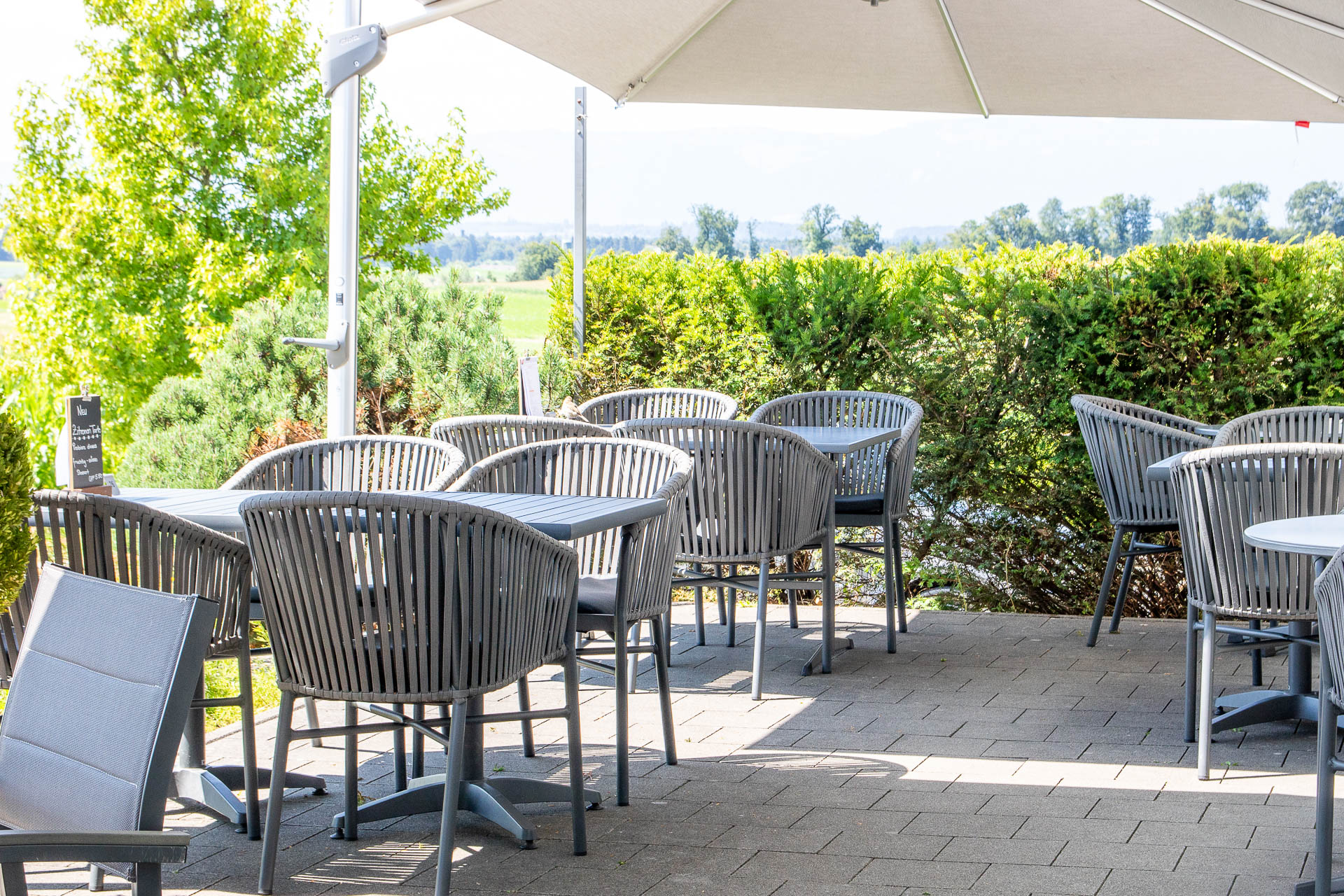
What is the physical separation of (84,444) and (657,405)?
10.8 feet

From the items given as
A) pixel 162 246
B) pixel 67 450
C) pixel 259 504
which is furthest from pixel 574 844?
pixel 162 246

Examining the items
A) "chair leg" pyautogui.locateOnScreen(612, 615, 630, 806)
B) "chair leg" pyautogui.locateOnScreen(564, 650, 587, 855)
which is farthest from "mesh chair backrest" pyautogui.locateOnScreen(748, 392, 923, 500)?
"chair leg" pyautogui.locateOnScreen(564, 650, 587, 855)

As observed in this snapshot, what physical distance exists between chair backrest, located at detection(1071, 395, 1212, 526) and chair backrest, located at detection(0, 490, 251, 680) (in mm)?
3476

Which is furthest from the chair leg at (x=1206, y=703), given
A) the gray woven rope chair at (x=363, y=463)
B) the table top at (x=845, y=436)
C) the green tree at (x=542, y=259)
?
the green tree at (x=542, y=259)

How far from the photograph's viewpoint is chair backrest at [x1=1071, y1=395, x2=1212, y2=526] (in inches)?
200

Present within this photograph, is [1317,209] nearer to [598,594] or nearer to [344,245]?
[344,245]

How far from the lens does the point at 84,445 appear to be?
3.22m

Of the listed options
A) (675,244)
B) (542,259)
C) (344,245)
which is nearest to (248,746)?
(344,245)

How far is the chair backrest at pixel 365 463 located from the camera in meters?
4.17

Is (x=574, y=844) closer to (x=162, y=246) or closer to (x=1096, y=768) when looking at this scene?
(x=1096, y=768)

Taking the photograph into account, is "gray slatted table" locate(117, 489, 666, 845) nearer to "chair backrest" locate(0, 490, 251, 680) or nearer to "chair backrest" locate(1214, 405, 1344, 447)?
"chair backrest" locate(0, 490, 251, 680)

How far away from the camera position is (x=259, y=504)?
280 cm

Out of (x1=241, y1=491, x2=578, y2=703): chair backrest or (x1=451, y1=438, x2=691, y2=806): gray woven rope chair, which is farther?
(x1=451, y1=438, x2=691, y2=806): gray woven rope chair

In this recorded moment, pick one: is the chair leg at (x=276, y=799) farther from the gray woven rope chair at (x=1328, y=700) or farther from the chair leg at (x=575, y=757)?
the gray woven rope chair at (x=1328, y=700)
